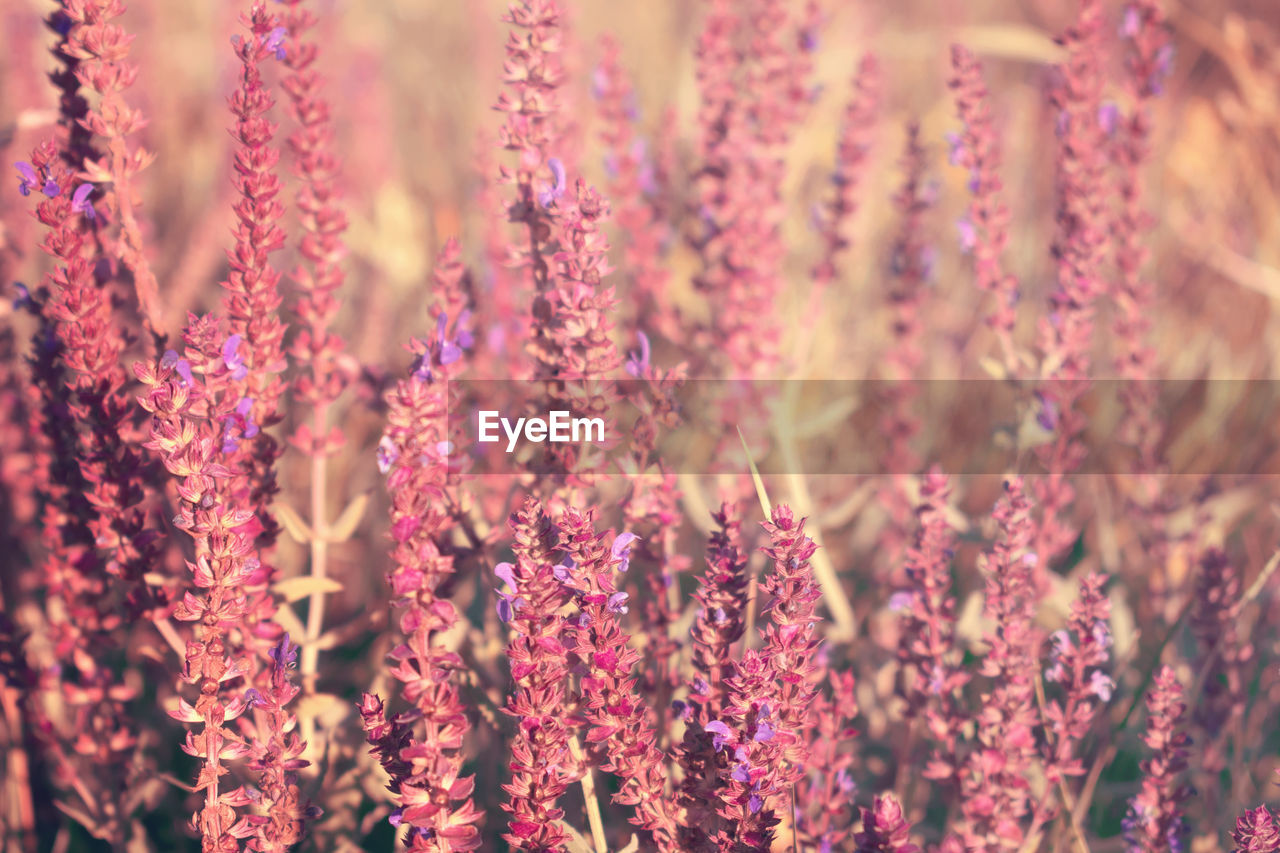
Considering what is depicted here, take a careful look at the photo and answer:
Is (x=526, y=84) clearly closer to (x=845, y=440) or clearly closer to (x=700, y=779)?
(x=700, y=779)

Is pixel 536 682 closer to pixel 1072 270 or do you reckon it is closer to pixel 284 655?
pixel 284 655

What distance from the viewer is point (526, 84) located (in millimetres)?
1369

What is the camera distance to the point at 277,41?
50.7 inches

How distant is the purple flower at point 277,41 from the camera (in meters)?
1.25

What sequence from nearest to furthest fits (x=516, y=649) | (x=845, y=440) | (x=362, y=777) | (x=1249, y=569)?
(x=516, y=649)
(x=362, y=777)
(x=1249, y=569)
(x=845, y=440)

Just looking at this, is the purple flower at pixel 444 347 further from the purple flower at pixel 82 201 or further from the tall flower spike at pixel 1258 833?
the tall flower spike at pixel 1258 833

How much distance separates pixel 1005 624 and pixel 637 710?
0.51 m

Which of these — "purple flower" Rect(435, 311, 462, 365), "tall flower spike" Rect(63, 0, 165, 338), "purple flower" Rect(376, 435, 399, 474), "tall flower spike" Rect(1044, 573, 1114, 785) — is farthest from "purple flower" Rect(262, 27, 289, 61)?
"tall flower spike" Rect(1044, 573, 1114, 785)

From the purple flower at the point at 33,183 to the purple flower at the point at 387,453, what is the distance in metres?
0.46

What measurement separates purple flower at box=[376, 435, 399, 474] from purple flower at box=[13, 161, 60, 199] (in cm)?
46

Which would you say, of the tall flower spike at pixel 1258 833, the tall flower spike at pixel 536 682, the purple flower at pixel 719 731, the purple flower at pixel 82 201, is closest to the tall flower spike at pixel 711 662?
the purple flower at pixel 719 731

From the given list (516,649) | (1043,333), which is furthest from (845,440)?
(516,649)

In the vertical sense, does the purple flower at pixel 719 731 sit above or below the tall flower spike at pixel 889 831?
above

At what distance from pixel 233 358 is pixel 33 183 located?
0.31 m
